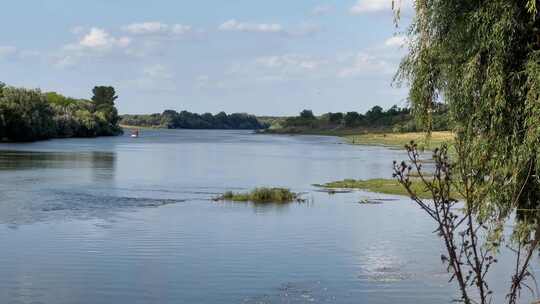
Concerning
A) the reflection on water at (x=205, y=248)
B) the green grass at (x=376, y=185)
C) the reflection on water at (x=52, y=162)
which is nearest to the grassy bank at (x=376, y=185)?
the green grass at (x=376, y=185)

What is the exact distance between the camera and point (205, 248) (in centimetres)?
2716

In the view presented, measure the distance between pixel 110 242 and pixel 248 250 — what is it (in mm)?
5320

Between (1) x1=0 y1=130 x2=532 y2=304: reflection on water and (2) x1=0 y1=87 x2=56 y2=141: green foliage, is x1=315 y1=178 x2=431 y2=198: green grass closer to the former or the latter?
(1) x1=0 y1=130 x2=532 y2=304: reflection on water

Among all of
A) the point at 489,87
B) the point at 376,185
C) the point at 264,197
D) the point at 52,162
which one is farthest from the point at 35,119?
the point at 489,87

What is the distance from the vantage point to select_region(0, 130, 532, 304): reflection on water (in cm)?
2047

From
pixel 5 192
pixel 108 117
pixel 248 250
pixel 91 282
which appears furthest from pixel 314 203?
pixel 108 117

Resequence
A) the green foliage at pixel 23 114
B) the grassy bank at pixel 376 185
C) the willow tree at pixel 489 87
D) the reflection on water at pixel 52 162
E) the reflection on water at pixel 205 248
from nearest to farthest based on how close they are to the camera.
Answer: the willow tree at pixel 489 87 → the reflection on water at pixel 205 248 → the grassy bank at pixel 376 185 → the reflection on water at pixel 52 162 → the green foliage at pixel 23 114

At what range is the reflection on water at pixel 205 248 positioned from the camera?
20.5 m

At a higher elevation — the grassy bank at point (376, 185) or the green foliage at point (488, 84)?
the green foliage at point (488, 84)

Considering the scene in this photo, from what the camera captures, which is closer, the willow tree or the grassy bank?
the willow tree

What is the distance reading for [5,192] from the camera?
147ft

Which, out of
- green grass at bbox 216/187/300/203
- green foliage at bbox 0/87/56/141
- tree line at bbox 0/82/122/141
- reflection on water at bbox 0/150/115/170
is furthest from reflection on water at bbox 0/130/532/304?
tree line at bbox 0/82/122/141

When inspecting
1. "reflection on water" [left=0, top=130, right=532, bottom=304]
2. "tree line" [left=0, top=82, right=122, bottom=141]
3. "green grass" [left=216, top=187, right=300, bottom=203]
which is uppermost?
"tree line" [left=0, top=82, right=122, bottom=141]

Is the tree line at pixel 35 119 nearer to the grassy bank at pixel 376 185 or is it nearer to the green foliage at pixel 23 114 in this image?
the green foliage at pixel 23 114
